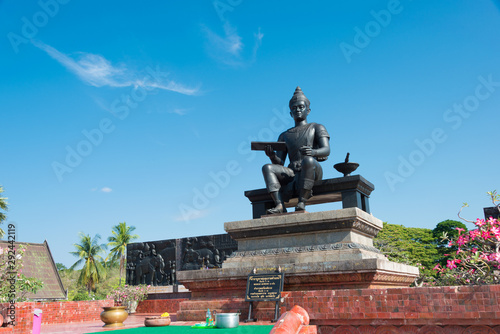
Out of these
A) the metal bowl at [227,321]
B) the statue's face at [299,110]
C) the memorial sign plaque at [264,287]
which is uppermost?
the statue's face at [299,110]

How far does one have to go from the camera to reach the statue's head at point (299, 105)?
8031 millimetres

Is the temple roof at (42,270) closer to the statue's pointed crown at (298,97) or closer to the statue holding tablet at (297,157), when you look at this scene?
the statue holding tablet at (297,157)

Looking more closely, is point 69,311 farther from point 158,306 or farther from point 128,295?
point 128,295

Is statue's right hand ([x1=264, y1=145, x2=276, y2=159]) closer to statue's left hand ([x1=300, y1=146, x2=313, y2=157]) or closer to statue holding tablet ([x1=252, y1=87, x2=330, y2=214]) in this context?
statue holding tablet ([x1=252, y1=87, x2=330, y2=214])

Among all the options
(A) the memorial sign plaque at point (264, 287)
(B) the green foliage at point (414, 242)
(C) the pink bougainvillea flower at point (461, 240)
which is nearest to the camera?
(C) the pink bougainvillea flower at point (461, 240)

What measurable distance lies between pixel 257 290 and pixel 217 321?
0.87 metres

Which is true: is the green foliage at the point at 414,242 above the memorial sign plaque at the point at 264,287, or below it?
Result: above

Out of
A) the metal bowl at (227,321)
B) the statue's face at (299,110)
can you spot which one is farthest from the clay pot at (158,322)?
the statue's face at (299,110)

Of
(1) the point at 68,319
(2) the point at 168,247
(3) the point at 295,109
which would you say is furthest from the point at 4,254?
(2) the point at 168,247

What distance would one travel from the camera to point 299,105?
316 inches

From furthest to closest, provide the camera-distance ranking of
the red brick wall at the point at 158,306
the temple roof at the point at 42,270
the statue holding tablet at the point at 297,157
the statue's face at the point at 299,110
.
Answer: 1. the temple roof at the point at 42,270
2. the red brick wall at the point at 158,306
3. the statue's face at the point at 299,110
4. the statue holding tablet at the point at 297,157

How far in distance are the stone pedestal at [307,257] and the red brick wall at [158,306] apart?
5.69m

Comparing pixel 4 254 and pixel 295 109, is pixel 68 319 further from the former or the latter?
pixel 295 109

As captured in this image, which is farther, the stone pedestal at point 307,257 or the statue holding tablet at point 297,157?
the statue holding tablet at point 297,157
